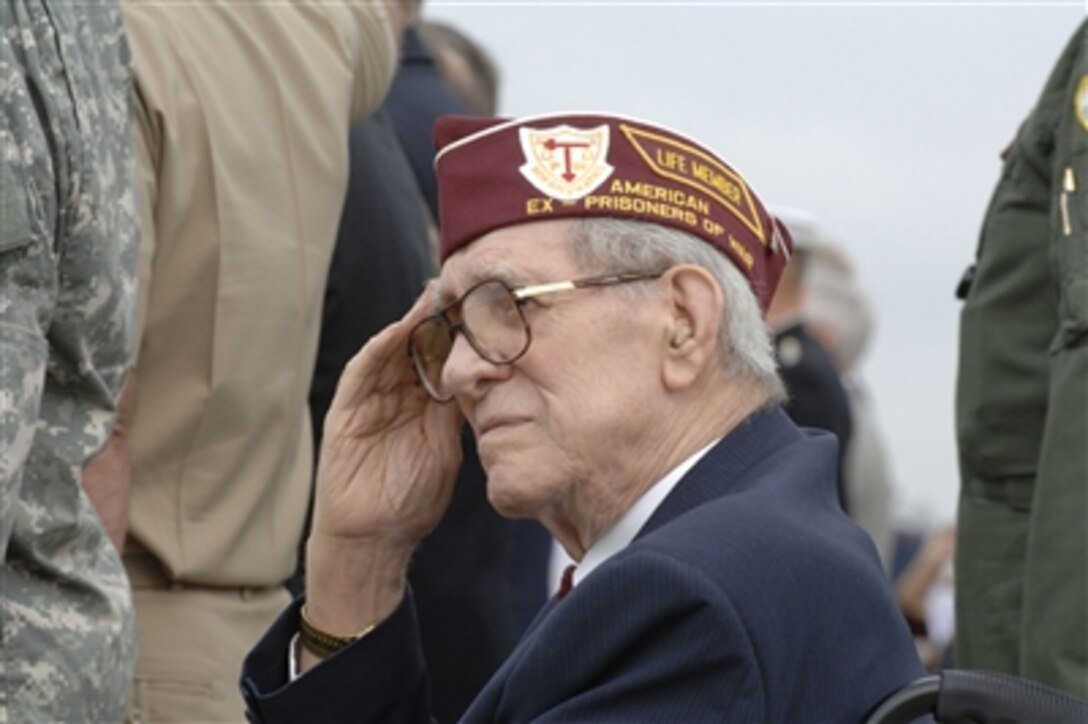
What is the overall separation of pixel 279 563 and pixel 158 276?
1.89 ft

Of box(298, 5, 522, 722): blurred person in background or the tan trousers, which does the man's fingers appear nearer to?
the tan trousers

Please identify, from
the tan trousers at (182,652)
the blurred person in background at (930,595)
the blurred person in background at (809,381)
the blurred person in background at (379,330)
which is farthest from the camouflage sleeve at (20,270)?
the blurred person in background at (930,595)

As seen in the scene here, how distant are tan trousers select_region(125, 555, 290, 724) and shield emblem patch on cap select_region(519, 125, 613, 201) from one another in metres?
1.16

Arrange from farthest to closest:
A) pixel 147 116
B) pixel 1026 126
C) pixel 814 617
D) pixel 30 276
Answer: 1. pixel 1026 126
2. pixel 147 116
3. pixel 30 276
4. pixel 814 617

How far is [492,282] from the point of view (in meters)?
3.08

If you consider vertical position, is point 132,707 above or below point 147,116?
below

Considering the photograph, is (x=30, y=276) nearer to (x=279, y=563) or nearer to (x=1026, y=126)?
(x=279, y=563)

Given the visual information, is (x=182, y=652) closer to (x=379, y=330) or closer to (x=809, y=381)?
(x=379, y=330)

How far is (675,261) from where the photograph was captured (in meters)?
3.02

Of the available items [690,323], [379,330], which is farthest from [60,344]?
[379,330]

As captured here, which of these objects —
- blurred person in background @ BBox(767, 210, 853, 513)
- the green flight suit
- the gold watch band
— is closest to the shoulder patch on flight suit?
the green flight suit

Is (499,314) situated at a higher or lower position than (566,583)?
higher

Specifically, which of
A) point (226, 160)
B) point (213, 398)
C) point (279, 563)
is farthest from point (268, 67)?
point (279, 563)

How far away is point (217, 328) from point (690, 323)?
114cm
